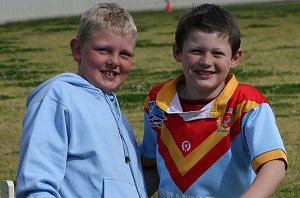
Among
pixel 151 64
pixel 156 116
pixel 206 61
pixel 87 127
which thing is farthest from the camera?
pixel 151 64

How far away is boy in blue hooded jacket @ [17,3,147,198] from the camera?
144 inches

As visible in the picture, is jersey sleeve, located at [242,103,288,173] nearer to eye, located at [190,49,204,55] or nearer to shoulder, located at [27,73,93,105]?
eye, located at [190,49,204,55]

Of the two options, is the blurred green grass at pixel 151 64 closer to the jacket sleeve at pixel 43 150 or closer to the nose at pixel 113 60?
the nose at pixel 113 60

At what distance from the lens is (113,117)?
398 centimetres

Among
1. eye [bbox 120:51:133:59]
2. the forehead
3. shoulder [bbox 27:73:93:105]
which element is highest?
the forehead

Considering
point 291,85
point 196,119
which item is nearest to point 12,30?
point 291,85

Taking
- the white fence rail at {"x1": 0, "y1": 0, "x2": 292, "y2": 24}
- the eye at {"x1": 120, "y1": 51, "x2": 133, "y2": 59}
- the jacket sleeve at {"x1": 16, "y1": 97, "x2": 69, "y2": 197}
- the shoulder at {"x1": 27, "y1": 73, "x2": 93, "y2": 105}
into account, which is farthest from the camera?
the white fence rail at {"x1": 0, "y1": 0, "x2": 292, "y2": 24}

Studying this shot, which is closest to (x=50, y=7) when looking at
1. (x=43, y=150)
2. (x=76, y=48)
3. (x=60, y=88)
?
(x=76, y=48)

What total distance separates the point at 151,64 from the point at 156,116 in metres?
13.4

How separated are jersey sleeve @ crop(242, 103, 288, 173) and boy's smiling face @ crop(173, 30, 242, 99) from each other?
254mm

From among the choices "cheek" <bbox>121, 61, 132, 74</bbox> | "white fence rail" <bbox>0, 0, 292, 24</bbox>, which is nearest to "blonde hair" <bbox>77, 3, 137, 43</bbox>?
"cheek" <bbox>121, 61, 132, 74</bbox>

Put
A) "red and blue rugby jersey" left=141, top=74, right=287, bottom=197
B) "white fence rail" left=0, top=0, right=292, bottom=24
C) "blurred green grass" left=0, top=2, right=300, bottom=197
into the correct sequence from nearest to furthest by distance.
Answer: "red and blue rugby jersey" left=141, top=74, right=287, bottom=197 → "blurred green grass" left=0, top=2, right=300, bottom=197 → "white fence rail" left=0, top=0, right=292, bottom=24

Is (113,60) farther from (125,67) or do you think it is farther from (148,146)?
(148,146)

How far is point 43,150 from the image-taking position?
12.0ft
